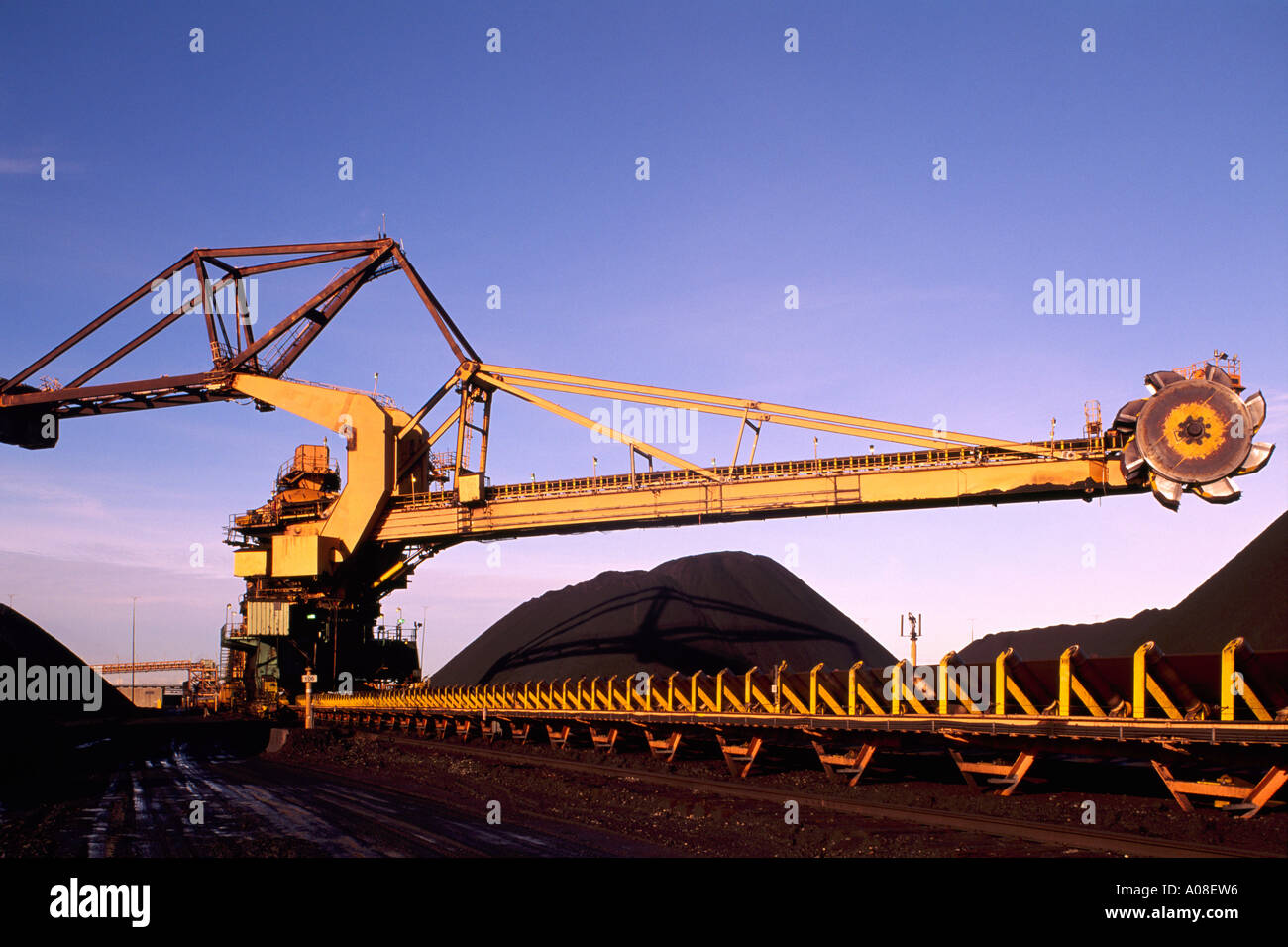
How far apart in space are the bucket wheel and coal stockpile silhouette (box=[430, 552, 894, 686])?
24495mm

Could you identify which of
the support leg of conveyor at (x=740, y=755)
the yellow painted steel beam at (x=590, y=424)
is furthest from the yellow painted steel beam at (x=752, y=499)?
the support leg of conveyor at (x=740, y=755)

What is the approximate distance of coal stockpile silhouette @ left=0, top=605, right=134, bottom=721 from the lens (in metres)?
54.1

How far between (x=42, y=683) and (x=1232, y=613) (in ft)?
227

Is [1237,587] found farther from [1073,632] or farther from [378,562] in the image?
[378,562]

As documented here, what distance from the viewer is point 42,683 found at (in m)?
65.2

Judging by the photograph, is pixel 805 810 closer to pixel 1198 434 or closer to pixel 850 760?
pixel 850 760

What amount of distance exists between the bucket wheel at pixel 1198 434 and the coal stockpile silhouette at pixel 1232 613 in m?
10.4

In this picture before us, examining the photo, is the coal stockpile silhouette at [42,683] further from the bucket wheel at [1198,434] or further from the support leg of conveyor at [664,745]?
the bucket wheel at [1198,434]

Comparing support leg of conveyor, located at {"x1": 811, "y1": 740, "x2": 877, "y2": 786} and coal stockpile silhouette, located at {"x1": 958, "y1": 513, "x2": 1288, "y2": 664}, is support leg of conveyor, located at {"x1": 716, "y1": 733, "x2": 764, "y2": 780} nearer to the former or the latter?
support leg of conveyor, located at {"x1": 811, "y1": 740, "x2": 877, "y2": 786}

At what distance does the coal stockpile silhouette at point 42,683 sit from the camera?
178 feet
